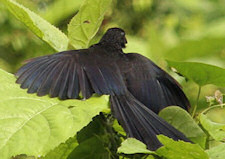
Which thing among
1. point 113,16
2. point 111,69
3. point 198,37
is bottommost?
point 113,16

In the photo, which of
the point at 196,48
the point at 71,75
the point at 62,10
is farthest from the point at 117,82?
the point at 62,10

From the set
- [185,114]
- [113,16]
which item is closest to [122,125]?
[185,114]

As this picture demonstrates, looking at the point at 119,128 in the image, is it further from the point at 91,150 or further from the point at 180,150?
the point at 180,150

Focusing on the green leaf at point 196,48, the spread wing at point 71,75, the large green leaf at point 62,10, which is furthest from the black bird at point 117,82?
the large green leaf at point 62,10

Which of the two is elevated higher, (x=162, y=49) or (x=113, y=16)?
(x=162, y=49)

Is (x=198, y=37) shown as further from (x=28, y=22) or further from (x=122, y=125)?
(x=28, y=22)

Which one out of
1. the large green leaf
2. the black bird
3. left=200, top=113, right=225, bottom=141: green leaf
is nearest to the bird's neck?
the black bird

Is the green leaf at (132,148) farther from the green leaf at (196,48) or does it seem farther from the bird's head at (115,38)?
the bird's head at (115,38)
